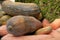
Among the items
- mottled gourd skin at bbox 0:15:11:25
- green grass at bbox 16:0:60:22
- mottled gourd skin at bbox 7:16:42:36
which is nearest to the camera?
mottled gourd skin at bbox 7:16:42:36

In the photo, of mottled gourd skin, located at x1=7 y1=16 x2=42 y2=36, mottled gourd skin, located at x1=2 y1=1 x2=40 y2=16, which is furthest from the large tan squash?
mottled gourd skin, located at x1=7 y1=16 x2=42 y2=36

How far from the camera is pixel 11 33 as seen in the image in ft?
3.93

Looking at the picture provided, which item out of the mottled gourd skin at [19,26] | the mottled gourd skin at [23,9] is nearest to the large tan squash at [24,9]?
the mottled gourd skin at [23,9]

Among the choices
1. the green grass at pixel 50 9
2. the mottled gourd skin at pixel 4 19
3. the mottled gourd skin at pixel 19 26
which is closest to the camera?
the mottled gourd skin at pixel 19 26

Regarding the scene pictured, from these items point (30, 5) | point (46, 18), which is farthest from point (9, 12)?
point (46, 18)

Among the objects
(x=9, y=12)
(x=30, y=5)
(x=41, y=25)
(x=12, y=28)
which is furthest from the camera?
(x=9, y=12)

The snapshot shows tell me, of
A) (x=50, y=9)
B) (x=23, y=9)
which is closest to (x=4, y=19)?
(x=23, y=9)

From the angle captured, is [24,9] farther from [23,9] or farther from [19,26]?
[19,26]

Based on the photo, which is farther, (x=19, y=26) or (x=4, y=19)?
(x=4, y=19)

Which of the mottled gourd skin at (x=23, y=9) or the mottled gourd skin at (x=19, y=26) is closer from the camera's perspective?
the mottled gourd skin at (x=19, y=26)

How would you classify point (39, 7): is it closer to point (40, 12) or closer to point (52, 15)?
point (40, 12)

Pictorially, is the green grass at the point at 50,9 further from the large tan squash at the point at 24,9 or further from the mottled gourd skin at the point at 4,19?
the mottled gourd skin at the point at 4,19

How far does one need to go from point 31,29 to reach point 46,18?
320 millimetres

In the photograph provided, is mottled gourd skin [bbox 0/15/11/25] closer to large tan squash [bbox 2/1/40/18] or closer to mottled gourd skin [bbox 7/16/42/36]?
large tan squash [bbox 2/1/40/18]
